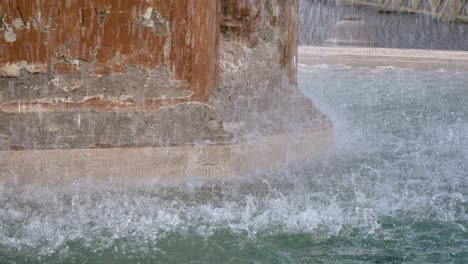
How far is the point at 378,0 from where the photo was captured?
12688 mm

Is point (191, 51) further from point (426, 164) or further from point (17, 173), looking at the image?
point (426, 164)

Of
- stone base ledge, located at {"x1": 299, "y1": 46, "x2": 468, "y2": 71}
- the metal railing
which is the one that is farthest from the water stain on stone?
the metal railing

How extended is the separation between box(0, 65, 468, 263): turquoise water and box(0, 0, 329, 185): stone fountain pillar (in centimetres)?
18

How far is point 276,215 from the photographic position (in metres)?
3.04

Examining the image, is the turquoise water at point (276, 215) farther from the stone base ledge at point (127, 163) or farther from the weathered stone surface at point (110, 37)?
the weathered stone surface at point (110, 37)

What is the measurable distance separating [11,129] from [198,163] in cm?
88

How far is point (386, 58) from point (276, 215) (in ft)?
15.2

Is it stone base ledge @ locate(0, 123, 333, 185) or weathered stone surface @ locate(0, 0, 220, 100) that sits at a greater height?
weathered stone surface @ locate(0, 0, 220, 100)

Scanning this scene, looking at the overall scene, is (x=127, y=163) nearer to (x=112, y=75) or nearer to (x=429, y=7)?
(x=112, y=75)

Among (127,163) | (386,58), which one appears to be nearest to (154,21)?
(127,163)

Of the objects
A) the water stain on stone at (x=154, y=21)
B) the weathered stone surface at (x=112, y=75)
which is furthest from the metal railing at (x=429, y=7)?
the water stain on stone at (x=154, y=21)

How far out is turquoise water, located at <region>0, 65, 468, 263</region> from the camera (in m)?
2.64

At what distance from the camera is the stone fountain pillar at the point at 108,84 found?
338 cm

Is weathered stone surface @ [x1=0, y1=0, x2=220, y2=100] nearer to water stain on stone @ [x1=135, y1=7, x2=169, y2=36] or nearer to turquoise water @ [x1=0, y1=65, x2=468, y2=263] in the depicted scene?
water stain on stone @ [x1=135, y1=7, x2=169, y2=36]
